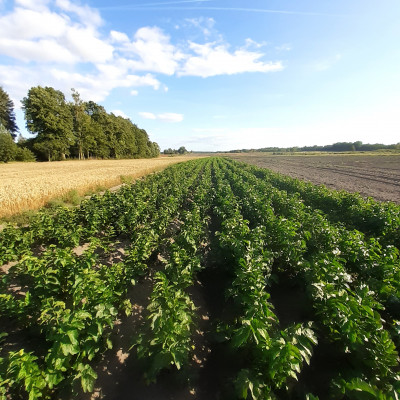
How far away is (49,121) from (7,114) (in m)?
24.3

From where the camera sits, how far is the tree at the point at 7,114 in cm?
5197

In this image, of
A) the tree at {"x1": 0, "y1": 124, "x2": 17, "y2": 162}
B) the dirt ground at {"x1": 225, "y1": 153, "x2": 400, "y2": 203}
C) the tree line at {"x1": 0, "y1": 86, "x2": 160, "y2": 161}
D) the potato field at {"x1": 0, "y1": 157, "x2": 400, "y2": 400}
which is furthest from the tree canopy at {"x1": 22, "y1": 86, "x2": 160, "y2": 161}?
the potato field at {"x1": 0, "y1": 157, "x2": 400, "y2": 400}

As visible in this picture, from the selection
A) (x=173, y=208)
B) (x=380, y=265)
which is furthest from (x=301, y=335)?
(x=173, y=208)

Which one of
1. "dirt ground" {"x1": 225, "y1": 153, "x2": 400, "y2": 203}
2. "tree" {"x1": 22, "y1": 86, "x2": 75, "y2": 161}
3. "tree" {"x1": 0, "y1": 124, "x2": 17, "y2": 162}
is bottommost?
"dirt ground" {"x1": 225, "y1": 153, "x2": 400, "y2": 203}

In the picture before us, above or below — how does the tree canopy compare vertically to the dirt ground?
above

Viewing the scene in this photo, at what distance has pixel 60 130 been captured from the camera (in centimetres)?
4475

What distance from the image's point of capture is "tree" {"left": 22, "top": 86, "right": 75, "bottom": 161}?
4181cm

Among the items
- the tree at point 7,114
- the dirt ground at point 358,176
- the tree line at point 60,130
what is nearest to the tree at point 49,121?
the tree line at point 60,130

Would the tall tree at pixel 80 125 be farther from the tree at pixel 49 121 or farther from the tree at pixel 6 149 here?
the tree at pixel 6 149

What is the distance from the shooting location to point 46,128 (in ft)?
142

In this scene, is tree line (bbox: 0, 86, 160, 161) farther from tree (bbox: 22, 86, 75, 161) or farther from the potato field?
the potato field

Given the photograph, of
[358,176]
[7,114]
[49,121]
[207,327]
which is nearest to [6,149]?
[49,121]

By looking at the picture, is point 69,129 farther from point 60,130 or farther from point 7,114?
point 7,114

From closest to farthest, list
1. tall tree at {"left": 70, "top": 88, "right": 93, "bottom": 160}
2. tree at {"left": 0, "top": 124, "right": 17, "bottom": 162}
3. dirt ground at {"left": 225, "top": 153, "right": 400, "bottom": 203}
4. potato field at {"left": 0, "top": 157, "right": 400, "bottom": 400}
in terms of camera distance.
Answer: potato field at {"left": 0, "top": 157, "right": 400, "bottom": 400} → dirt ground at {"left": 225, "top": 153, "right": 400, "bottom": 203} → tree at {"left": 0, "top": 124, "right": 17, "bottom": 162} → tall tree at {"left": 70, "top": 88, "right": 93, "bottom": 160}
